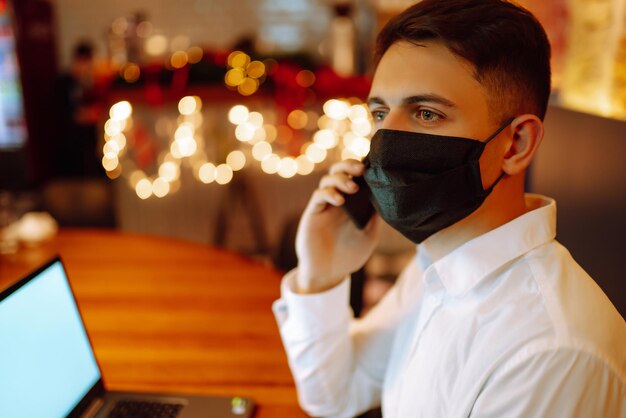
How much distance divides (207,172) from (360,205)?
2426mm

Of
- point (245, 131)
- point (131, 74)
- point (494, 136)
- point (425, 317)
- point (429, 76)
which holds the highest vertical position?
point (429, 76)

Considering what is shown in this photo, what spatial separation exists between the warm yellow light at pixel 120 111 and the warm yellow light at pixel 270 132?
0.86 m

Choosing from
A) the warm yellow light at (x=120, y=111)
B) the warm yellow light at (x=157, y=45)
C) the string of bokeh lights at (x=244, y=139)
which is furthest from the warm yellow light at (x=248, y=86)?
the warm yellow light at (x=157, y=45)

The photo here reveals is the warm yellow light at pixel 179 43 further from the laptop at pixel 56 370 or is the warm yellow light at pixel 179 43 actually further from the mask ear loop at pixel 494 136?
the mask ear loop at pixel 494 136

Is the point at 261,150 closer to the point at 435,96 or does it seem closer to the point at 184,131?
the point at 184,131

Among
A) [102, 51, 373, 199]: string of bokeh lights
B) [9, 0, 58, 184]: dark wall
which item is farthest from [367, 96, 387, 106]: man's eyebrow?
[9, 0, 58, 184]: dark wall

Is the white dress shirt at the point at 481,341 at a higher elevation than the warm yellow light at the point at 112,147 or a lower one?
higher

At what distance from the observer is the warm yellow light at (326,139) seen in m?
3.33

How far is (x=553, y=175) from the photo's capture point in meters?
1.43

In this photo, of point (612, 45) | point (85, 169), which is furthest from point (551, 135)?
point (85, 169)

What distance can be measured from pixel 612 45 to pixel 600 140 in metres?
0.39

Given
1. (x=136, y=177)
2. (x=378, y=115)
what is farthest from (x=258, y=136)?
(x=378, y=115)

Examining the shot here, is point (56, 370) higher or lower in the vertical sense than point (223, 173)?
higher

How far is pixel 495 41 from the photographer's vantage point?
0.86 metres
